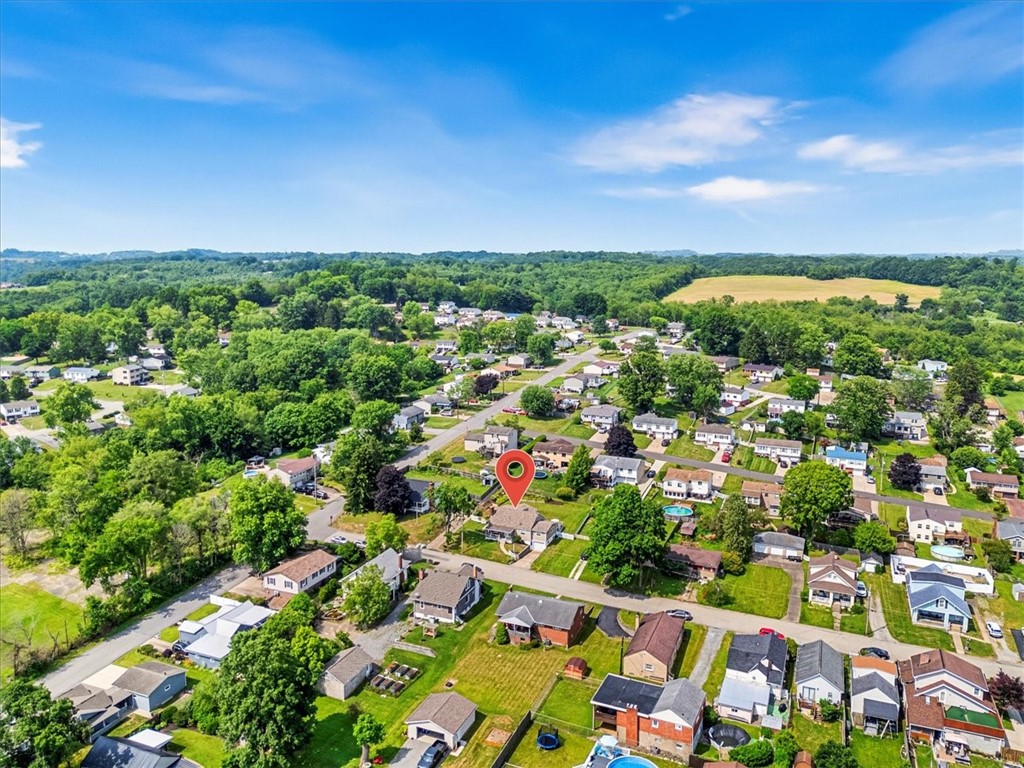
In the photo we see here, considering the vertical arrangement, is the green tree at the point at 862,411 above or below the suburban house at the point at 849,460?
above

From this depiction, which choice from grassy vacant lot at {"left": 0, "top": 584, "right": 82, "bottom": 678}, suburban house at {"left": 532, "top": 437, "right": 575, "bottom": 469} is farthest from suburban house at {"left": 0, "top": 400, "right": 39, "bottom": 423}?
suburban house at {"left": 532, "top": 437, "right": 575, "bottom": 469}

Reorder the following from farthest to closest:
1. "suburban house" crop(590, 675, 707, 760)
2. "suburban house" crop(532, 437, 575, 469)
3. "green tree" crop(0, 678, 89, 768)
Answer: "suburban house" crop(532, 437, 575, 469), "suburban house" crop(590, 675, 707, 760), "green tree" crop(0, 678, 89, 768)

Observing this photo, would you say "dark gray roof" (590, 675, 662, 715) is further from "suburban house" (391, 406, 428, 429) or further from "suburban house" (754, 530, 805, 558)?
"suburban house" (391, 406, 428, 429)

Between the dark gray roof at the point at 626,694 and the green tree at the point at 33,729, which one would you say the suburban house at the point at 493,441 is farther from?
the green tree at the point at 33,729

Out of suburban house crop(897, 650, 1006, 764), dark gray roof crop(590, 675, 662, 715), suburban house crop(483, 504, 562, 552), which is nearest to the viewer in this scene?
suburban house crop(897, 650, 1006, 764)

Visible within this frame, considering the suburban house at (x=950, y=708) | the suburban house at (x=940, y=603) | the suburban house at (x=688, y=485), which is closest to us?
the suburban house at (x=950, y=708)

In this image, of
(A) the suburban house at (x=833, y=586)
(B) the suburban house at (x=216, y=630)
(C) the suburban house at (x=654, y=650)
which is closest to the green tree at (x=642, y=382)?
(A) the suburban house at (x=833, y=586)

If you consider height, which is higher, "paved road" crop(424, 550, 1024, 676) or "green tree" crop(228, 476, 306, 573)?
"green tree" crop(228, 476, 306, 573)
